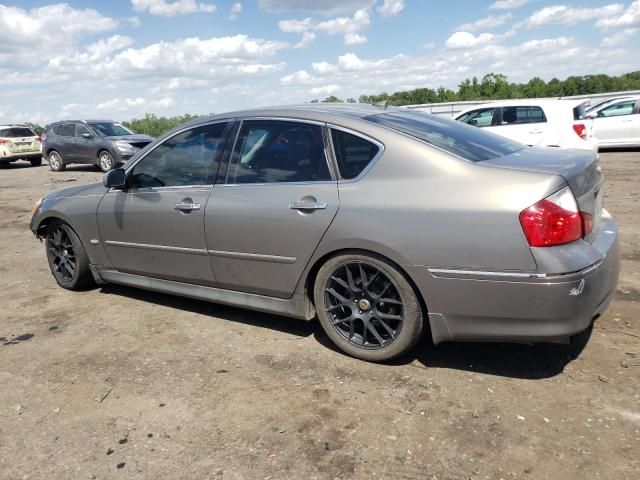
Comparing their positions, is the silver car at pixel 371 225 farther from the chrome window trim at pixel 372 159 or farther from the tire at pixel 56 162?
the tire at pixel 56 162

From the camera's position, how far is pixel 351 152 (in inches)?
139

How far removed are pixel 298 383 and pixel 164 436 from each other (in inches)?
33.1

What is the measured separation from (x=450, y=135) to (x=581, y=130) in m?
10.2

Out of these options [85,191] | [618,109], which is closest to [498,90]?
[618,109]

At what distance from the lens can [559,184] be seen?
9.73ft

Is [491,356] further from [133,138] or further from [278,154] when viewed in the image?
[133,138]

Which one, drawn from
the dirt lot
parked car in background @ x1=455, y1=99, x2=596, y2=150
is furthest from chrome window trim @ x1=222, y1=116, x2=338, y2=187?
parked car in background @ x1=455, y1=99, x2=596, y2=150

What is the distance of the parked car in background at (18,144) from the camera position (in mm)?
20859

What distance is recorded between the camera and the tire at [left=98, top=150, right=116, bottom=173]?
16.8 metres

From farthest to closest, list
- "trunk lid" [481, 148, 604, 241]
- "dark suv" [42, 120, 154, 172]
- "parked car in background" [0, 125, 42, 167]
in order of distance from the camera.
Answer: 1. "parked car in background" [0, 125, 42, 167]
2. "dark suv" [42, 120, 154, 172]
3. "trunk lid" [481, 148, 604, 241]

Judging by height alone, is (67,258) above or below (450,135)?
below

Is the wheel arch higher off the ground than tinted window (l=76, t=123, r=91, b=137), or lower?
lower

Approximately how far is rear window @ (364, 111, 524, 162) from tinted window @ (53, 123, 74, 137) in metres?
16.7

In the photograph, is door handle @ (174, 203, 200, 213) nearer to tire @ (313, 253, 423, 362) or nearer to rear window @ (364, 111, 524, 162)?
tire @ (313, 253, 423, 362)
